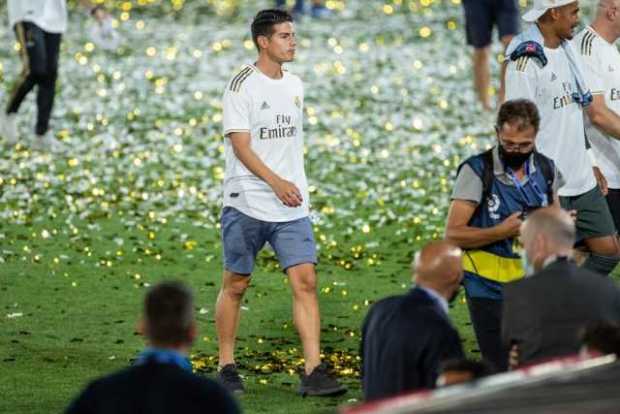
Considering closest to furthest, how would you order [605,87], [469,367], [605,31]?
[469,367] → [605,87] → [605,31]

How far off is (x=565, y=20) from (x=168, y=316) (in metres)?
4.44

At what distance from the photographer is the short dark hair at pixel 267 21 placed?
31.7ft

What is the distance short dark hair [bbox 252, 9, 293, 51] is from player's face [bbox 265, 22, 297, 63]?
0.03 meters

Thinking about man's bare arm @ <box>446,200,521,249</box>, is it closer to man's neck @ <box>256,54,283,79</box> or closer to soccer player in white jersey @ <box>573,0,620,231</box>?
man's neck @ <box>256,54,283,79</box>

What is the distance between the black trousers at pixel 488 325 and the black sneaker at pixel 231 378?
1547 mm

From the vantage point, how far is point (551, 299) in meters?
6.64

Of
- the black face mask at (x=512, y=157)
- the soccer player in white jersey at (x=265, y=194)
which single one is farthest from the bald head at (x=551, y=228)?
the soccer player in white jersey at (x=265, y=194)

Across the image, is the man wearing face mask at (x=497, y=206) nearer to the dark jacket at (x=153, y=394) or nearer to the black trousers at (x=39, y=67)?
the dark jacket at (x=153, y=394)

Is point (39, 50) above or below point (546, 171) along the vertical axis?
above

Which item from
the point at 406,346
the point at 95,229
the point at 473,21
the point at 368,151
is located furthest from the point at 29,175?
the point at 406,346

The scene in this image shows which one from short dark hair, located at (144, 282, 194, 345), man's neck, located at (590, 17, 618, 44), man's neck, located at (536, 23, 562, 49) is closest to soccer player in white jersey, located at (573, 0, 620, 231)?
man's neck, located at (590, 17, 618, 44)

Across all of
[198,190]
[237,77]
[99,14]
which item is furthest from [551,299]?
[99,14]

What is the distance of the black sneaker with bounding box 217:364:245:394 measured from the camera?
9.52 meters

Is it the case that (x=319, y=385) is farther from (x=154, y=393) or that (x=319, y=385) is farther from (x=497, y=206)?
(x=154, y=393)
